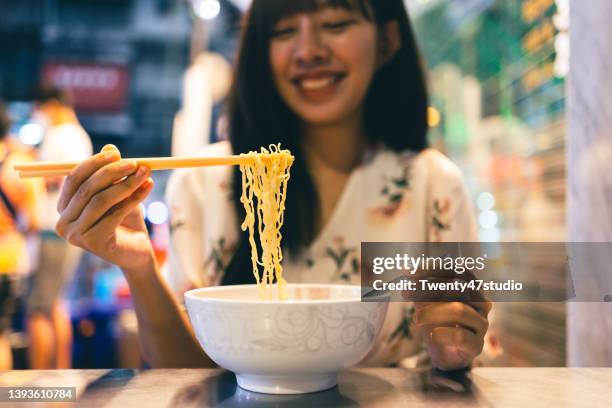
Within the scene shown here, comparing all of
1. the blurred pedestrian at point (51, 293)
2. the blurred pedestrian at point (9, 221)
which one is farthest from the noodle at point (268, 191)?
the blurred pedestrian at point (51, 293)

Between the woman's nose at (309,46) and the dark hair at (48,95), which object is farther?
the dark hair at (48,95)

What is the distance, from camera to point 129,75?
5.88m

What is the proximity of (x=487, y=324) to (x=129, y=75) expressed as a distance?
5602mm

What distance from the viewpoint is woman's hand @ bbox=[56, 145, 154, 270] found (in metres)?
0.83

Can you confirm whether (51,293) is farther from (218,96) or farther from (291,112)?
(291,112)

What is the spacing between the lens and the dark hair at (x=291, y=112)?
1.32 metres

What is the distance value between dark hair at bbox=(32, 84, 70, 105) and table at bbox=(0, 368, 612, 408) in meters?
3.19

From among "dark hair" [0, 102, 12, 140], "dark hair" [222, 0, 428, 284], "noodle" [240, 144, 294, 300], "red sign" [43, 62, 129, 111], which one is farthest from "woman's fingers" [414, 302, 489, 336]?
"red sign" [43, 62, 129, 111]

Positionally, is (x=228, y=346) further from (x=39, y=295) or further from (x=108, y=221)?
(x=39, y=295)

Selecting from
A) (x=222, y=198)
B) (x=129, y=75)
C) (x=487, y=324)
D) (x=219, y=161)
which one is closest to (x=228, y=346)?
(x=219, y=161)

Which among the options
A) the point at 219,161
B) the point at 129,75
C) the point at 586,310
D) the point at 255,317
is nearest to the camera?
the point at 255,317

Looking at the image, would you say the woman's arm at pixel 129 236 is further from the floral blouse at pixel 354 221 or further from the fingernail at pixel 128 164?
the floral blouse at pixel 354 221

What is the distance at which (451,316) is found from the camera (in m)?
0.82

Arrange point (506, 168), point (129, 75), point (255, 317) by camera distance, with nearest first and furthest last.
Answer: point (255, 317)
point (506, 168)
point (129, 75)
